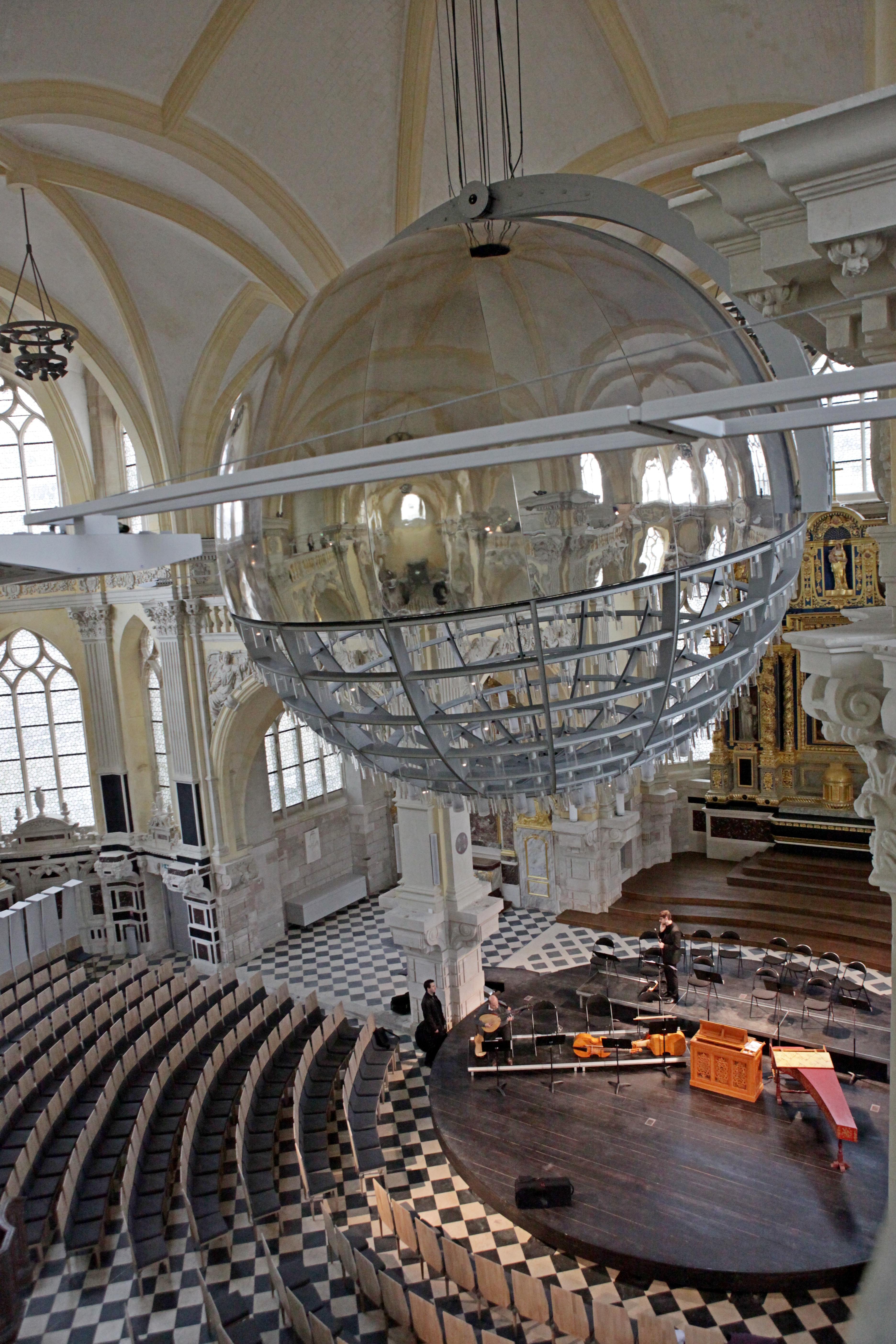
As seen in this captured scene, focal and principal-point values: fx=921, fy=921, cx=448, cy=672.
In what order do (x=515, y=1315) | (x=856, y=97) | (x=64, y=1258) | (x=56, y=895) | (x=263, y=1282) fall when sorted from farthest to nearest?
(x=56, y=895) → (x=64, y=1258) → (x=263, y=1282) → (x=515, y=1315) → (x=856, y=97)

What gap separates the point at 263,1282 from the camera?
23.9 ft

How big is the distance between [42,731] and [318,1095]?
8850mm

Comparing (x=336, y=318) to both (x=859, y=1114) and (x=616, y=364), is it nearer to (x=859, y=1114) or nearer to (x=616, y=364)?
(x=616, y=364)

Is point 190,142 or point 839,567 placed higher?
point 190,142

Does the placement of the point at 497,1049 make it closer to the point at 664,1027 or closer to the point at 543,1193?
the point at 664,1027

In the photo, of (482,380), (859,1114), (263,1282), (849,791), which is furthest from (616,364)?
(849,791)

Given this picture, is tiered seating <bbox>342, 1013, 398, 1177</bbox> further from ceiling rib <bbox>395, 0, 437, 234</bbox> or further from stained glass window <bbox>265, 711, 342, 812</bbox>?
ceiling rib <bbox>395, 0, 437, 234</bbox>

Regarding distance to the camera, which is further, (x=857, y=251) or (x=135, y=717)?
(x=135, y=717)

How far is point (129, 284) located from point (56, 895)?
9.15 metres

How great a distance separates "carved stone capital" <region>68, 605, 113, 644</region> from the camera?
14938 millimetres

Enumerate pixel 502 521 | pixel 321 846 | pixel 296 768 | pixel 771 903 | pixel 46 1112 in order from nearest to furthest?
pixel 502 521 → pixel 46 1112 → pixel 771 903 → pixel 296 768 → pixel 321 846

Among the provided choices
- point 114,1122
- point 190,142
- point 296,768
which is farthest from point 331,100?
point 296,768

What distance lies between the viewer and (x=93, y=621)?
49.1 ft

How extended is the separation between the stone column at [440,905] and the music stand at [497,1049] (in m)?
1.24
